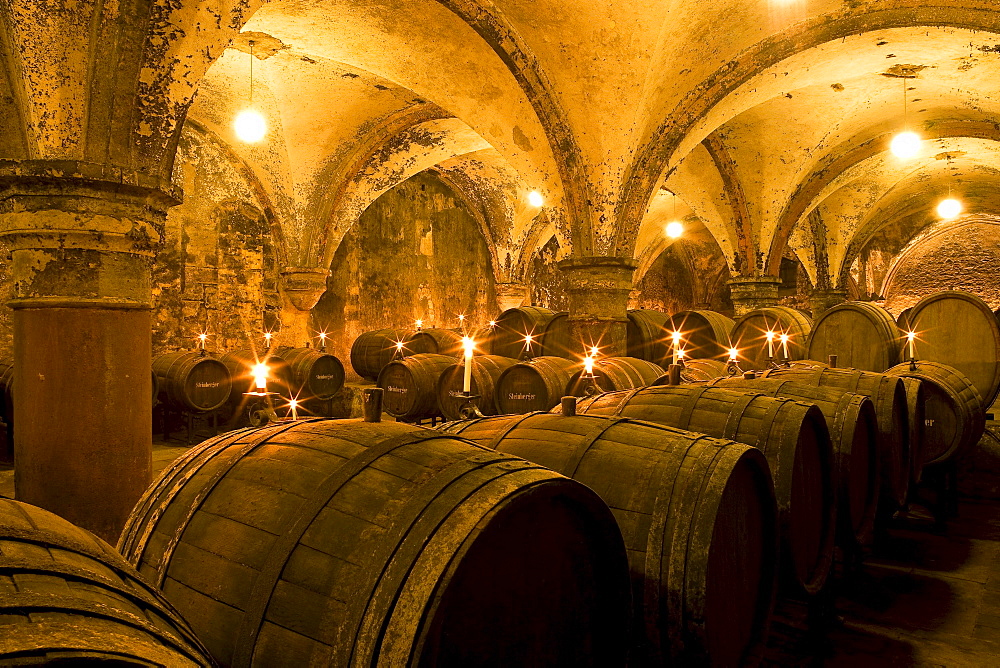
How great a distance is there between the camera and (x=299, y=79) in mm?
8758

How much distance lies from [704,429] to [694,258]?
19.1m

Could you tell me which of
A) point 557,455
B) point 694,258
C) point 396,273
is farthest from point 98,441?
point 694,258

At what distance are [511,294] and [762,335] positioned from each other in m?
8.73

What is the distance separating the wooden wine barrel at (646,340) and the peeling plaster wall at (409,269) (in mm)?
6972

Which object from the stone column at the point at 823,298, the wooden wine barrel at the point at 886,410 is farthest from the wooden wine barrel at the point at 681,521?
the stone column at the point at 823,298

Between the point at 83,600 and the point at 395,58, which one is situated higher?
the point at 395,58

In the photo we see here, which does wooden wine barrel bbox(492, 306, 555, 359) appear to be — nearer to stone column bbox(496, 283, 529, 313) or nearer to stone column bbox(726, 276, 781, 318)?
stone column bbox(726, 276, 781, 318)

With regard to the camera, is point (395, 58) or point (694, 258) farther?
point (694, 258)

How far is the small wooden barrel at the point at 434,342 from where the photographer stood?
392 inches

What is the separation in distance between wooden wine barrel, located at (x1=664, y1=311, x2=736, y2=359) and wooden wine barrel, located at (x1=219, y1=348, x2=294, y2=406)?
18.3 feet

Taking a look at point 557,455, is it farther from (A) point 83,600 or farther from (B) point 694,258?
(B) point 694,258

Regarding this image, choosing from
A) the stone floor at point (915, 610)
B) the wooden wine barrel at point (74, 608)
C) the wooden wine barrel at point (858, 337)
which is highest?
the wooden wine barrel at point (858, 337)

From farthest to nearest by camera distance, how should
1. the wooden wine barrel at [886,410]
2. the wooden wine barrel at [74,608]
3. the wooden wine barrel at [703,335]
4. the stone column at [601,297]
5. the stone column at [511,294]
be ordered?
the stone column at [511,294]
the wooden wine barrel at [703,335]
the stone column at [601,297]
the wooden wine barrel at [886,410]
the wooden wine barrel at [74,608]

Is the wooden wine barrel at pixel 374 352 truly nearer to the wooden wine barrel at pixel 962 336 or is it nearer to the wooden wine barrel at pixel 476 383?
the wooden wine barrel at pixel 476 383
